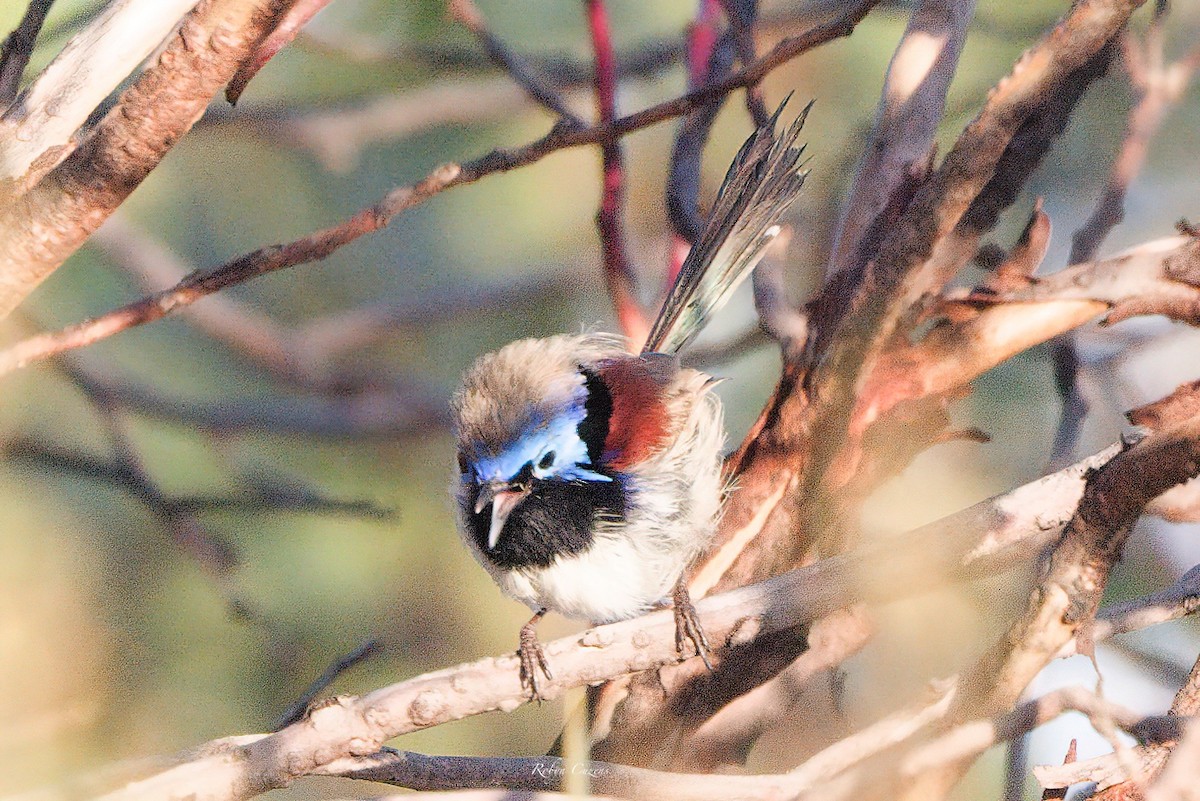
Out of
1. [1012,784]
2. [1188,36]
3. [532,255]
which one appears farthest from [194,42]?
[1188,36]

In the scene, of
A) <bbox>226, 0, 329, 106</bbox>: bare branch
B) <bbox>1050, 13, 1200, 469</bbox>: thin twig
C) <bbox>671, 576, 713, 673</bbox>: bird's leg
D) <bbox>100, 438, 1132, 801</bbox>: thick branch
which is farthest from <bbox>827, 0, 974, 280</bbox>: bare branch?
<bbox>226, 0, 329, 106</bbox>: bare branch

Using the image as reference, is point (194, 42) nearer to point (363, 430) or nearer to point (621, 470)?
point (621, 470)

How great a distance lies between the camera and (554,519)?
242 centimetres

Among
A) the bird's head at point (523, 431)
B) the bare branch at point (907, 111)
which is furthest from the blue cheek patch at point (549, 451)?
the bare branch at point (907, 111)

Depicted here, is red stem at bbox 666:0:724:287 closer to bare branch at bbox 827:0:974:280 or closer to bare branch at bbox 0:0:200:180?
bare branch at bbox 827:0:974:280

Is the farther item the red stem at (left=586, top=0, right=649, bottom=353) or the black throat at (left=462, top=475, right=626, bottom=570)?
the red stem at (left=586, top=0, right=649, bottom=353)

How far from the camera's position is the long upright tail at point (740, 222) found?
2.77 metres

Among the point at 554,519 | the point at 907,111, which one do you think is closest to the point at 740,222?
the point at 907,111

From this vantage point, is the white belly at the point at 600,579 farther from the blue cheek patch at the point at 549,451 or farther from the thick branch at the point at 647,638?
the thick branch at the point at 647,638

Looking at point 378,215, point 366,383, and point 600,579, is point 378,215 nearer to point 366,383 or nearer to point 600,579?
point 600,579

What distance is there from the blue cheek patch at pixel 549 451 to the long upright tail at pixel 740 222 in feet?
1.89

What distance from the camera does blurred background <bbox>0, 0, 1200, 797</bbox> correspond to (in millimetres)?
2742

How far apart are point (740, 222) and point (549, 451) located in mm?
813

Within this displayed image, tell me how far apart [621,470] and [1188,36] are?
95.6 inches
